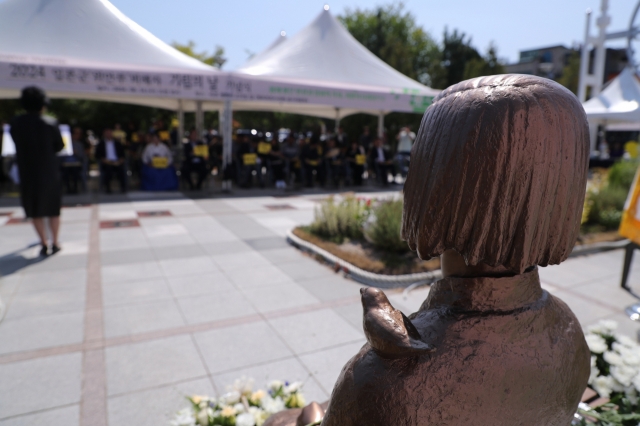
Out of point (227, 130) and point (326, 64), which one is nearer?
point (227, 130)

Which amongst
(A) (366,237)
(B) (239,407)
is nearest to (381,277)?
(A) (366,237)

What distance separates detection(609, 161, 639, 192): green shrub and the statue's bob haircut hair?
32.7 ft

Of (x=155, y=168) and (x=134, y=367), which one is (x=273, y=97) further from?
(x=134, y=367)

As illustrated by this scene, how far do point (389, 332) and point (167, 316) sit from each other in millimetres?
3671

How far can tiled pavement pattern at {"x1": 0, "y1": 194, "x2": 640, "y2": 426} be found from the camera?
2.96 metres

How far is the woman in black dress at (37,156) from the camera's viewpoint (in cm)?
535

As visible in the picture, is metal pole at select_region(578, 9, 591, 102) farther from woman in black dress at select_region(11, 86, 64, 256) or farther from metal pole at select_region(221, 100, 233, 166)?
woman in black dress at select_region(11, 86, 64, 256)

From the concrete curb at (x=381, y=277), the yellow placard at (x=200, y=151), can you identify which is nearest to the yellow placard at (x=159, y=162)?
the yellow placard at (x=200, y=151)

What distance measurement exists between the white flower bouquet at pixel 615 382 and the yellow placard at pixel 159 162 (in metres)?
10.9

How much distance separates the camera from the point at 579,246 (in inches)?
268

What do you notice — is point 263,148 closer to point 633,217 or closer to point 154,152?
point 154,152

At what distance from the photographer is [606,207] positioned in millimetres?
8383

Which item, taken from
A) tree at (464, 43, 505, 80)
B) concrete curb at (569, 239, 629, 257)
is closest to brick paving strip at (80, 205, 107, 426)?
concrete curb at (569, 239, 629, 257)

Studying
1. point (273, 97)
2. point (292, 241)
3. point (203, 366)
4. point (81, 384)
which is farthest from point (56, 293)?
point (273, 97)
